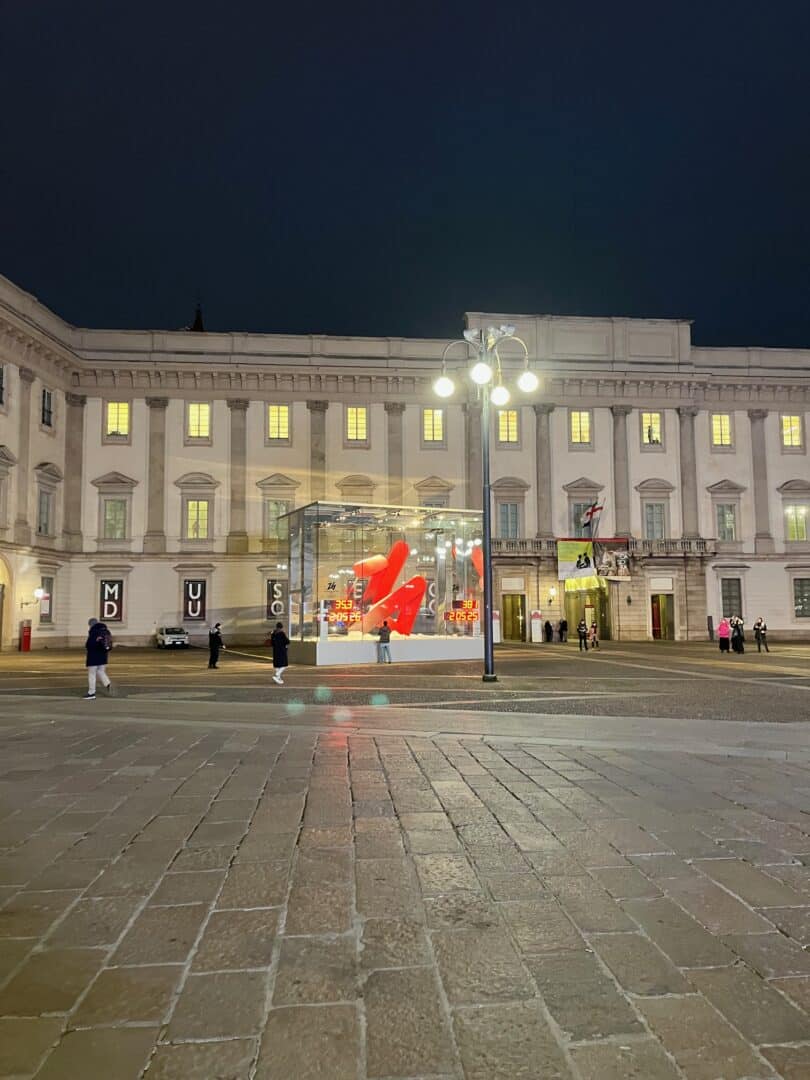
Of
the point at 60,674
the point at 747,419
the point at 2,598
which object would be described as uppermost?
the point at 747,419

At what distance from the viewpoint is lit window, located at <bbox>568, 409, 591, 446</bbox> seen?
47.4 m

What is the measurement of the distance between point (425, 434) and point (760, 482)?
19960 millimetres

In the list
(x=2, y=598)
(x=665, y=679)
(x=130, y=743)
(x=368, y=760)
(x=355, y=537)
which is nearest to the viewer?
(x=368, y=760)

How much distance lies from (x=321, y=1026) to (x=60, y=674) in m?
21.7

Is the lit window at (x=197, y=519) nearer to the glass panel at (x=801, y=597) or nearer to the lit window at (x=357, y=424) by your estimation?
the lit window at (x=357, y=424)

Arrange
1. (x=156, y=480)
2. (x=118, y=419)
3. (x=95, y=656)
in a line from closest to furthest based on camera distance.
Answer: (x=95, y=656), (x=156, y=480), (x=118, y=419)

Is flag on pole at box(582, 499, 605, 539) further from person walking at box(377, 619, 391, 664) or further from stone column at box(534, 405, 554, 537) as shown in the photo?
person walking at box(377, 619, 391, 664)

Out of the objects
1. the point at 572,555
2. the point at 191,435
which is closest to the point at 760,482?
the point at 572,555

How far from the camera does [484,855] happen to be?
16.7 feet

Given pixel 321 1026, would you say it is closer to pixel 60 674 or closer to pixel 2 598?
pixel 60 674

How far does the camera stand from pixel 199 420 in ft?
148

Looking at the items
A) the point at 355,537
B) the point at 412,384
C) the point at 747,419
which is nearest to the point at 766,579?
the point at 747,419

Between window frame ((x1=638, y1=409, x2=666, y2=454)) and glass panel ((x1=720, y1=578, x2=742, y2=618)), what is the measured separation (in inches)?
334

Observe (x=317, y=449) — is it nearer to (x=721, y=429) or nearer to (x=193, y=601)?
(x=193, y=601)
